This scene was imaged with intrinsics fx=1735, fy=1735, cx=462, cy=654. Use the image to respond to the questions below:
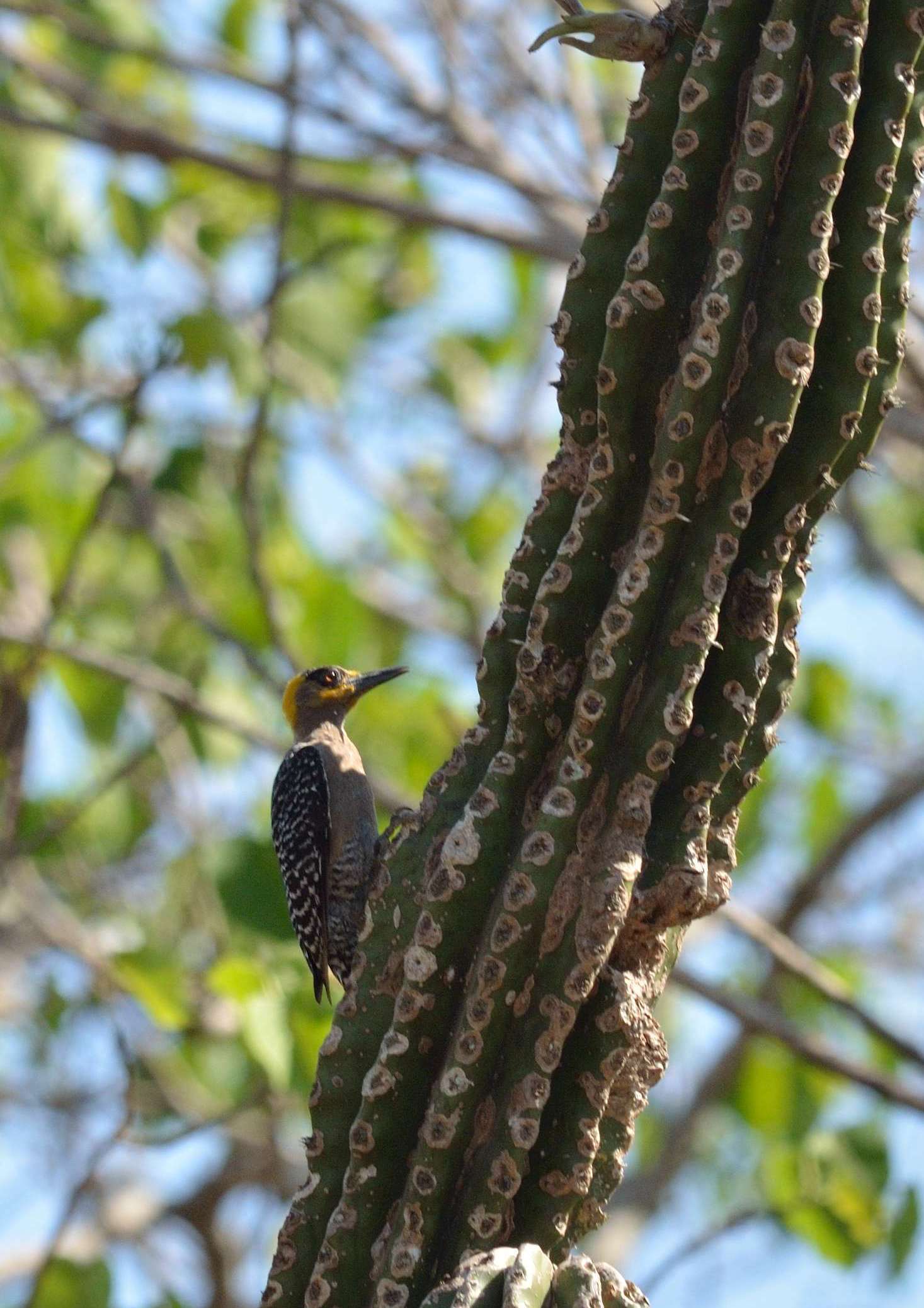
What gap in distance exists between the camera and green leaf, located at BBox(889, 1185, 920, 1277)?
4996 mm

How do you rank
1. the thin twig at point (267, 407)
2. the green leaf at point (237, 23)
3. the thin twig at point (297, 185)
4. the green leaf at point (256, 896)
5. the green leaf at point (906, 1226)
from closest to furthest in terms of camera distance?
the green leaf at point (906, 1226), the green leaf at point (256, 896), the thin twig at point (267, 407), the thin twig at point (297, 185), the green leaf at point (237, 23)

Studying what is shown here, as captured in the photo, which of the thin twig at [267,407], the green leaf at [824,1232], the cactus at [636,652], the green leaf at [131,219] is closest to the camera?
the cactus at [636,652]

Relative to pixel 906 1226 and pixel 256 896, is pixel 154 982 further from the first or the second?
pixel 906 1226

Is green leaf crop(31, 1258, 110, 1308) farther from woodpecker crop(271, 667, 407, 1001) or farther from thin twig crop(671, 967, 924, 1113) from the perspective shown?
thin twig crop(671, 967, 924, 1113)

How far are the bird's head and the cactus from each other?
341 cm

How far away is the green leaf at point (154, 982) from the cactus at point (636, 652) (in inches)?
111

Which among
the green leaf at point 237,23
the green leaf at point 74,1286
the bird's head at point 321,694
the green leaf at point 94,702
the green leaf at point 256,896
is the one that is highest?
the green leaf at point 237,23

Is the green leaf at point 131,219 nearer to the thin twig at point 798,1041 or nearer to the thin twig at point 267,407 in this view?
the thin twig at point 267,407

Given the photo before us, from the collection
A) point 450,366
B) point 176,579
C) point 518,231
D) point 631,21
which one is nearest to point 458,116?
point 518,231

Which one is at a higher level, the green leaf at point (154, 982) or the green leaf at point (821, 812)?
the green leaf at point (821, 812)

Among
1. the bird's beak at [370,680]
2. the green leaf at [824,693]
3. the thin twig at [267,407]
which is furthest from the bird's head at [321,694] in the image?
the green leaf at [824,693]

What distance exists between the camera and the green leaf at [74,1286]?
5621 mm

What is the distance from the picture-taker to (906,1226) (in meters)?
5.05

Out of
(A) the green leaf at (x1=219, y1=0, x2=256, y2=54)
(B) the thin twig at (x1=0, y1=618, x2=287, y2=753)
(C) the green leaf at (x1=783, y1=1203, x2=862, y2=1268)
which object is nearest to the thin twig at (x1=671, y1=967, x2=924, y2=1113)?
(C) the green leaf at (x1=783, y1=1203, x2=862, y2=1268)
